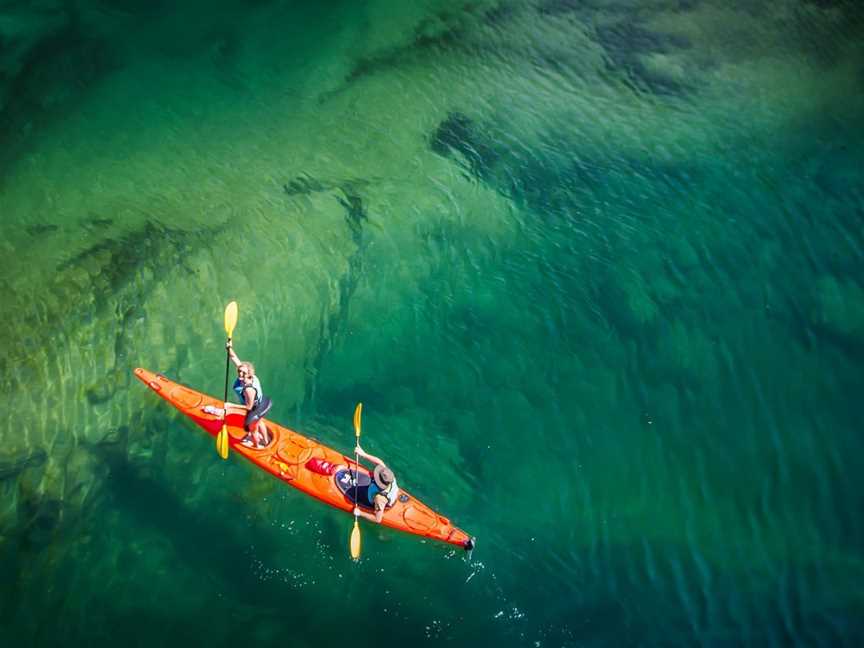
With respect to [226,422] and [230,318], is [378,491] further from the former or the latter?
[230,318]

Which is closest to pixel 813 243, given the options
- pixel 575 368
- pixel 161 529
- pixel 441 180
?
pixel 575 368

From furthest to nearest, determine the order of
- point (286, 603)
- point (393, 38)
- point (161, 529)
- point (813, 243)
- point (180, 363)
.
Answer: point (393, 38) < point (813, 243) < point (180, 363) < point (161, 529) < point (286, 603)

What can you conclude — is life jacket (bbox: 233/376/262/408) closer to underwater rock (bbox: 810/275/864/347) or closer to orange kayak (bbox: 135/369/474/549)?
orange kayak (bbox: 135/369/474/549)

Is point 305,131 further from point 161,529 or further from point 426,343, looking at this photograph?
point 161,529

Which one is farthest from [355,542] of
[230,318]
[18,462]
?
[18,462]

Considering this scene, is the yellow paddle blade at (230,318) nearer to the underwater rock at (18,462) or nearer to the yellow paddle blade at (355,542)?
the underwater rock at (18,462)
